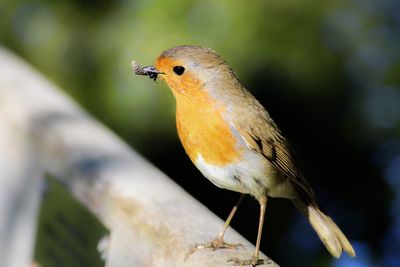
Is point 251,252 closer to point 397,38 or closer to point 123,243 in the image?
point 123,243

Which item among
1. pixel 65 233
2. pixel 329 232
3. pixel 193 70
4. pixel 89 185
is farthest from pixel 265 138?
pixel 65 233

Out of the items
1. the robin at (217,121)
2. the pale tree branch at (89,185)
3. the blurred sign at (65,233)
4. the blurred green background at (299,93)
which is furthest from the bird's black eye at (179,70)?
the blurred green background at (299,93)

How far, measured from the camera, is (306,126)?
3.85 meters

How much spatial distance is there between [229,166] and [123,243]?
39cm

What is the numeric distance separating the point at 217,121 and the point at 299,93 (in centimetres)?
158

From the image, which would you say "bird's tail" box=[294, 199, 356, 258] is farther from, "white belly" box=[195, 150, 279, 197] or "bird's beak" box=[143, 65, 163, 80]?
"bird's beak" box=[143, 65, 163, 80]

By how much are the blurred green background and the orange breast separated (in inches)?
56.6

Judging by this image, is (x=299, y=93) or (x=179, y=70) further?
(x=299, y=93)

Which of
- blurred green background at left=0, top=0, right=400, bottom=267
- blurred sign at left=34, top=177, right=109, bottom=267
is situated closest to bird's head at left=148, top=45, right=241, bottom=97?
blurred sign at left=34, top=177, right=109, bottom=267

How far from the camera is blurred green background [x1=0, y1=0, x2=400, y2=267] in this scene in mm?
3682

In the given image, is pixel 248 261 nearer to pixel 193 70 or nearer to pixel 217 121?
pixel 217 121

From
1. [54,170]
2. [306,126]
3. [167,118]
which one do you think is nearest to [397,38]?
[306,126]

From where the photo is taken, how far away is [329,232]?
2.59 meters

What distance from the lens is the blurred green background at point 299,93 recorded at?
3.68 m
